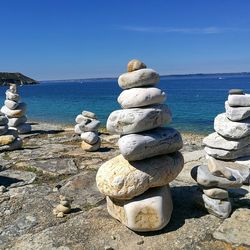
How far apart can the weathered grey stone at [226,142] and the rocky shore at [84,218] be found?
97cm

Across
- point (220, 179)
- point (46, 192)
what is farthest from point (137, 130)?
point (46, 192)

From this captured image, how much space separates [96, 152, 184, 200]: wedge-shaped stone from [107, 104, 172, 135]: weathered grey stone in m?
0.62

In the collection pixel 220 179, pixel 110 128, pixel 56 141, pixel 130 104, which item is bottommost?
pixel 56 141

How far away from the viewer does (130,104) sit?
642cm

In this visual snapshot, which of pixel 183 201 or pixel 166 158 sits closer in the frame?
pixel 166 158

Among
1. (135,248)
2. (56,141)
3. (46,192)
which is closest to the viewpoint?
(135,248)

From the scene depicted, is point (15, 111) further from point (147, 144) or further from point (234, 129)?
point (147, 144)

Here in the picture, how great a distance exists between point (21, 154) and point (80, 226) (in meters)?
6.46

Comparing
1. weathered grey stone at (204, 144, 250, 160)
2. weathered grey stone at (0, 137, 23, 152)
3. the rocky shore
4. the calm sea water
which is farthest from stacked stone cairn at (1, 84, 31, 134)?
the calm sea water

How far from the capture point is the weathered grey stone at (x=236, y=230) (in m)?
5.74

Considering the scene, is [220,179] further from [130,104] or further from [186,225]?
[130,104]

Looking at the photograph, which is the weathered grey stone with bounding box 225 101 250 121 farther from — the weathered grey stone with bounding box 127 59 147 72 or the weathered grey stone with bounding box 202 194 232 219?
the weathered grey stone with bounding box 127 59 147 72

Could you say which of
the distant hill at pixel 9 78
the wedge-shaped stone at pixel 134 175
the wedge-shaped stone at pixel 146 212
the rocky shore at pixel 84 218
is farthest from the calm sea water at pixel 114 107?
the distant hill at pixel 9 78

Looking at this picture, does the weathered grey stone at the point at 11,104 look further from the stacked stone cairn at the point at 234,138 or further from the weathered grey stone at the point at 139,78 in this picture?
the weathered grey stone at the point at 139,78
